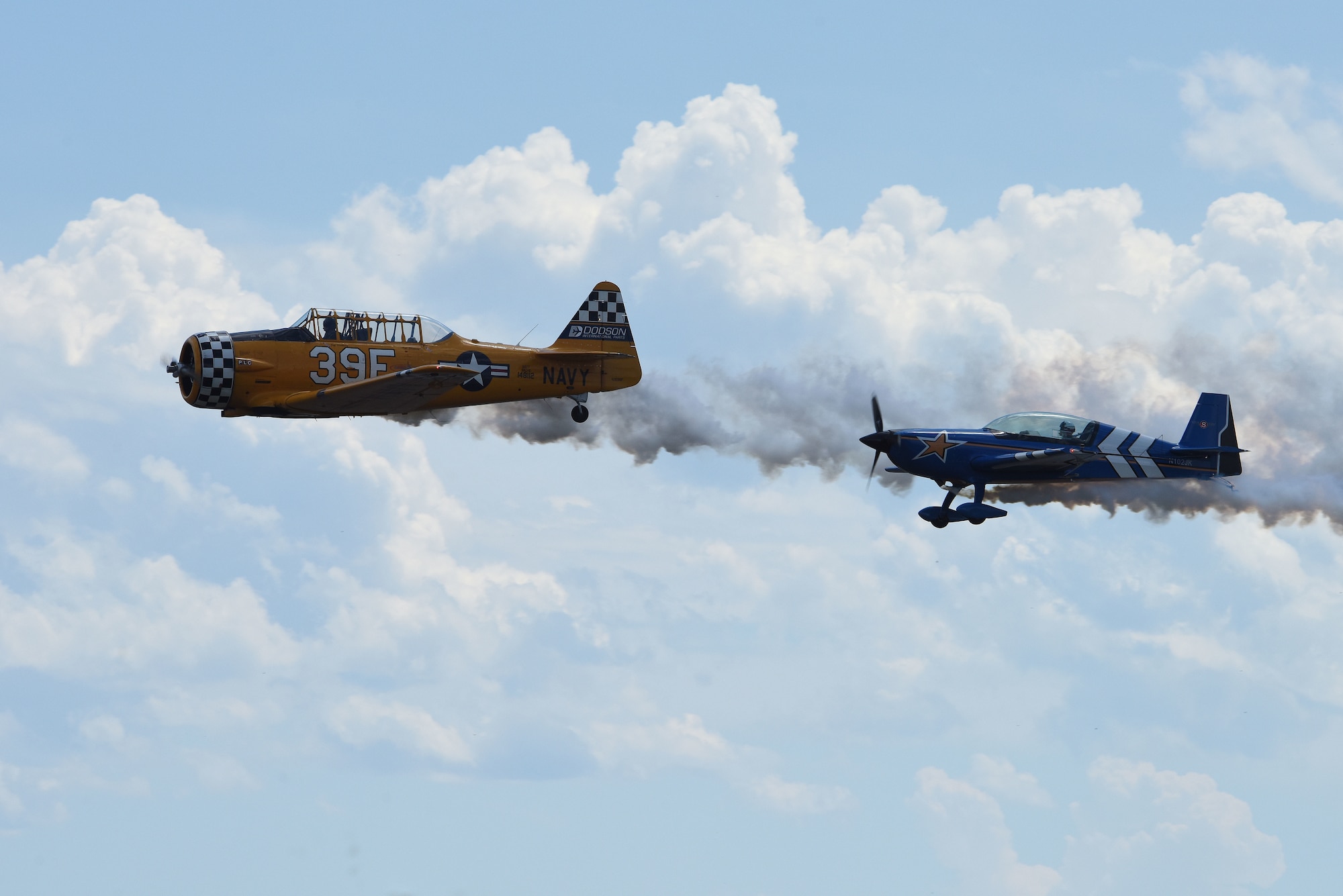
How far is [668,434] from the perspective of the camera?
5422 centimetres

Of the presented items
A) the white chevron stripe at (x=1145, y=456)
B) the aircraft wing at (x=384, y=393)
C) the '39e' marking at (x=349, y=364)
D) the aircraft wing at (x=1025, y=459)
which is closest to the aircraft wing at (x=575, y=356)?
the aircraft wing at (x=384, y=393)

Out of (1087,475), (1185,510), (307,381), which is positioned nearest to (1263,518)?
(1185,510)

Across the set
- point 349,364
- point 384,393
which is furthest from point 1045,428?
point 349,364

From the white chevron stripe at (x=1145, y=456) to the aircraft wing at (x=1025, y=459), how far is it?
1784 mm

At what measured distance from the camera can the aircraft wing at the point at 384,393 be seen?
46.8m

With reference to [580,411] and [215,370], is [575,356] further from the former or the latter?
[215,370]

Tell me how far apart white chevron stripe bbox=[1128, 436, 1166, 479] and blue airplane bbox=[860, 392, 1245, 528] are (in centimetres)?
2

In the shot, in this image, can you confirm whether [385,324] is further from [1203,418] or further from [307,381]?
[1203,418]

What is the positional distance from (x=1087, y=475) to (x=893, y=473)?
4.45 metres

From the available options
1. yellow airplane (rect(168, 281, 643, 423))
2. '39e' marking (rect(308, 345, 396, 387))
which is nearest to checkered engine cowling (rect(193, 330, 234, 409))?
yellow airplane (rect(168, 281, 643, 423))

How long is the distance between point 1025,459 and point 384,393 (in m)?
14.3

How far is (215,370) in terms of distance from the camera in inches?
1871

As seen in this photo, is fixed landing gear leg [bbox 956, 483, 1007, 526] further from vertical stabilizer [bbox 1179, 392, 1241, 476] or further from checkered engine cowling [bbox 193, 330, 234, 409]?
checkered engine cowling [bbox 193, 330, 234, 409]

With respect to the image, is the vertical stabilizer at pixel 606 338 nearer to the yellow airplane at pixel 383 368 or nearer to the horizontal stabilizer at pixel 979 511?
the yellow airplane at pixel 383 368
